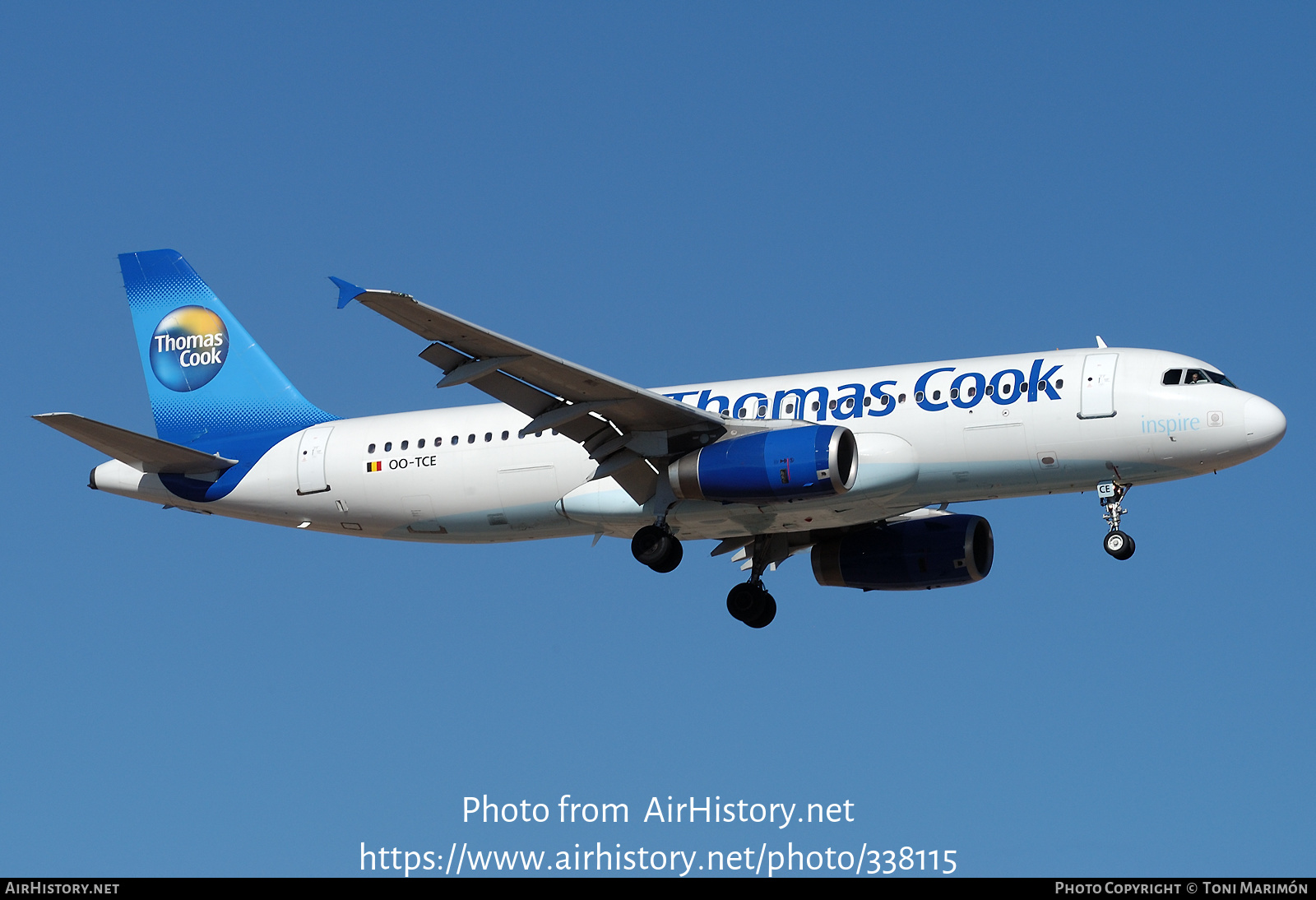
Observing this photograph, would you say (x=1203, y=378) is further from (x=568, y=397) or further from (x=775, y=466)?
(x=568, y=397)

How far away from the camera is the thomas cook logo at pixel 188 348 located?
3925 centimetres

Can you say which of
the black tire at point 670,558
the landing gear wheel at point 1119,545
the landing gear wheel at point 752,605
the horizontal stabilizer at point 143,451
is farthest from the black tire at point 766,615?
the horizontal stabilizer at point 143,451

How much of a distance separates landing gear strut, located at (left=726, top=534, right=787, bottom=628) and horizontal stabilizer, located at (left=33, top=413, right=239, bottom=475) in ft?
37.1

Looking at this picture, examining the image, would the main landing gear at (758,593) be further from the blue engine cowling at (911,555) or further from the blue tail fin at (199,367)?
the blue tail fin at (199,367)

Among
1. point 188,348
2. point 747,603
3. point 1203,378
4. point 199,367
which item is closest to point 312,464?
point 199,367

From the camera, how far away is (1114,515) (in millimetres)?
31984

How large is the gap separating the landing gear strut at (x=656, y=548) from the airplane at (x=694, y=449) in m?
0.04

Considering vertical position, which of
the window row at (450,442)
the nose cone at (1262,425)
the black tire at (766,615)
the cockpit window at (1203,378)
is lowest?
the black tire at (766,615)

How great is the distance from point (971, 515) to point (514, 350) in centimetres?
1219

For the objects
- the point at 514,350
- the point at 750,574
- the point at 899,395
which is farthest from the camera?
the point at 750,574
